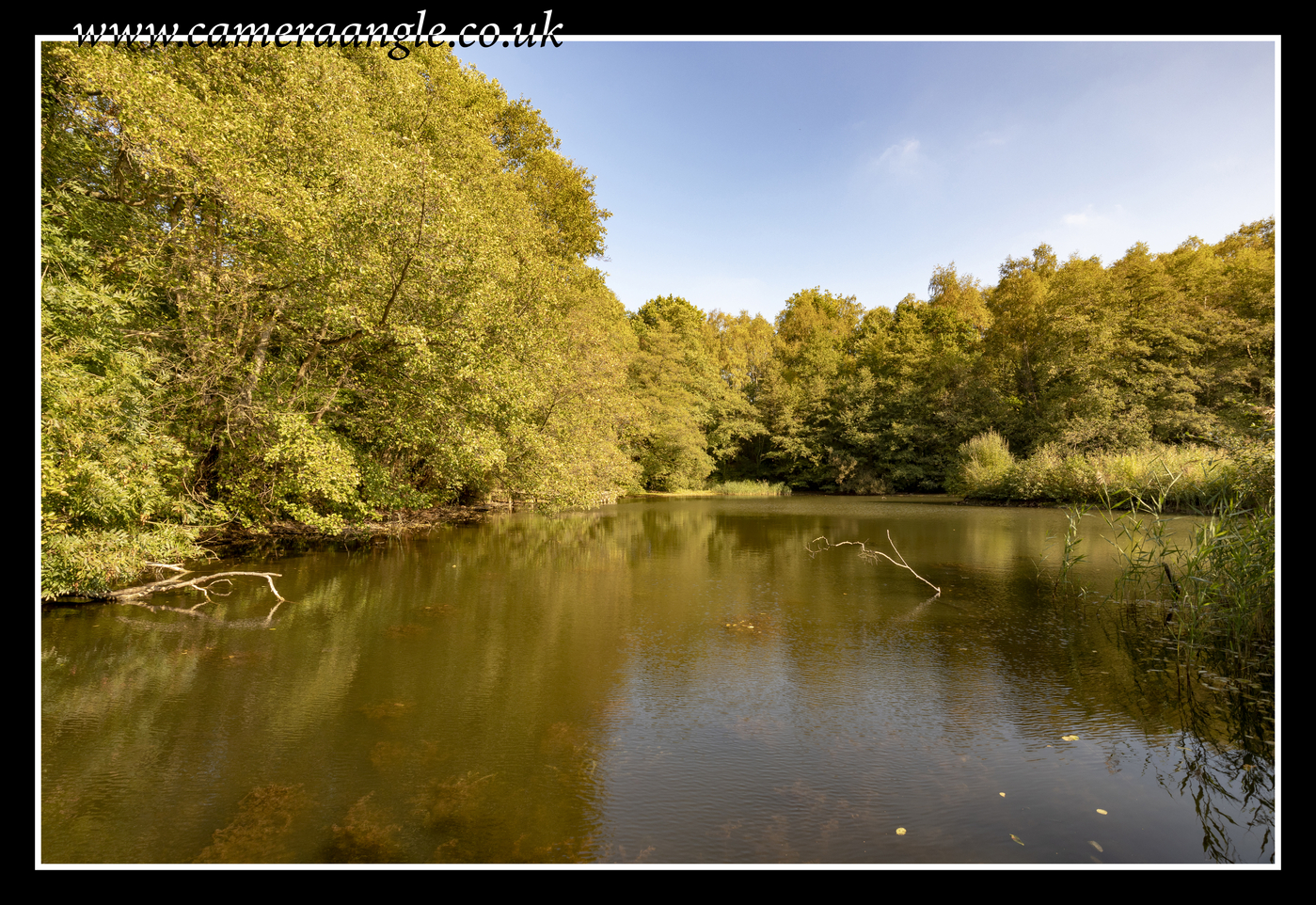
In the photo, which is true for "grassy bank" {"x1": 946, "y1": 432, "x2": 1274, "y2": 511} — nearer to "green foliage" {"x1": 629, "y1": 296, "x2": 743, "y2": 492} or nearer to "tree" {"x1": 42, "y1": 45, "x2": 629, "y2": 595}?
"green foliage" {"x1": 629, "y1": 296, "x2": 743, "y2": 492}

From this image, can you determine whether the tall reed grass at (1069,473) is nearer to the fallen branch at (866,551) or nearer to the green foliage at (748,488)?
the fallen branch at (866,551)

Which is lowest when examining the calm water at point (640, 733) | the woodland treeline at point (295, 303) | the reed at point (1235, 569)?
the calm water at point (640, 733)

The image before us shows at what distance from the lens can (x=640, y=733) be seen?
4.84m

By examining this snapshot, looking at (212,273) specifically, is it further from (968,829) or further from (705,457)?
(705,457)

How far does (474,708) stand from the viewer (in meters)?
5.26

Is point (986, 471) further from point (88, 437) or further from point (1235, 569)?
point (88, 437)

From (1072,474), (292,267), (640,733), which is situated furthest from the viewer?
(1072,474)

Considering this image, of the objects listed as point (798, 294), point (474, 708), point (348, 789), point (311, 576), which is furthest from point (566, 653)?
point (798, 294)

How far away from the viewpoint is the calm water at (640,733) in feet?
11.5

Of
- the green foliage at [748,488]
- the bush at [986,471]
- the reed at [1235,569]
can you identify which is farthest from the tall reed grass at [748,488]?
the reed at [1235,569]

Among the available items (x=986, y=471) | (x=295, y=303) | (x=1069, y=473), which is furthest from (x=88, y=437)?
(x=986, y=471)

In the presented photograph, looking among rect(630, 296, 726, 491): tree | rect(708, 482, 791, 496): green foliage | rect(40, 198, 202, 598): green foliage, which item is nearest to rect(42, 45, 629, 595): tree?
rect(40, 198, 202, 598): green foliage

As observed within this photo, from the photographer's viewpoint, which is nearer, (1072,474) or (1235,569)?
(1235,569)

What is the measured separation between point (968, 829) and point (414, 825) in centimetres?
313
